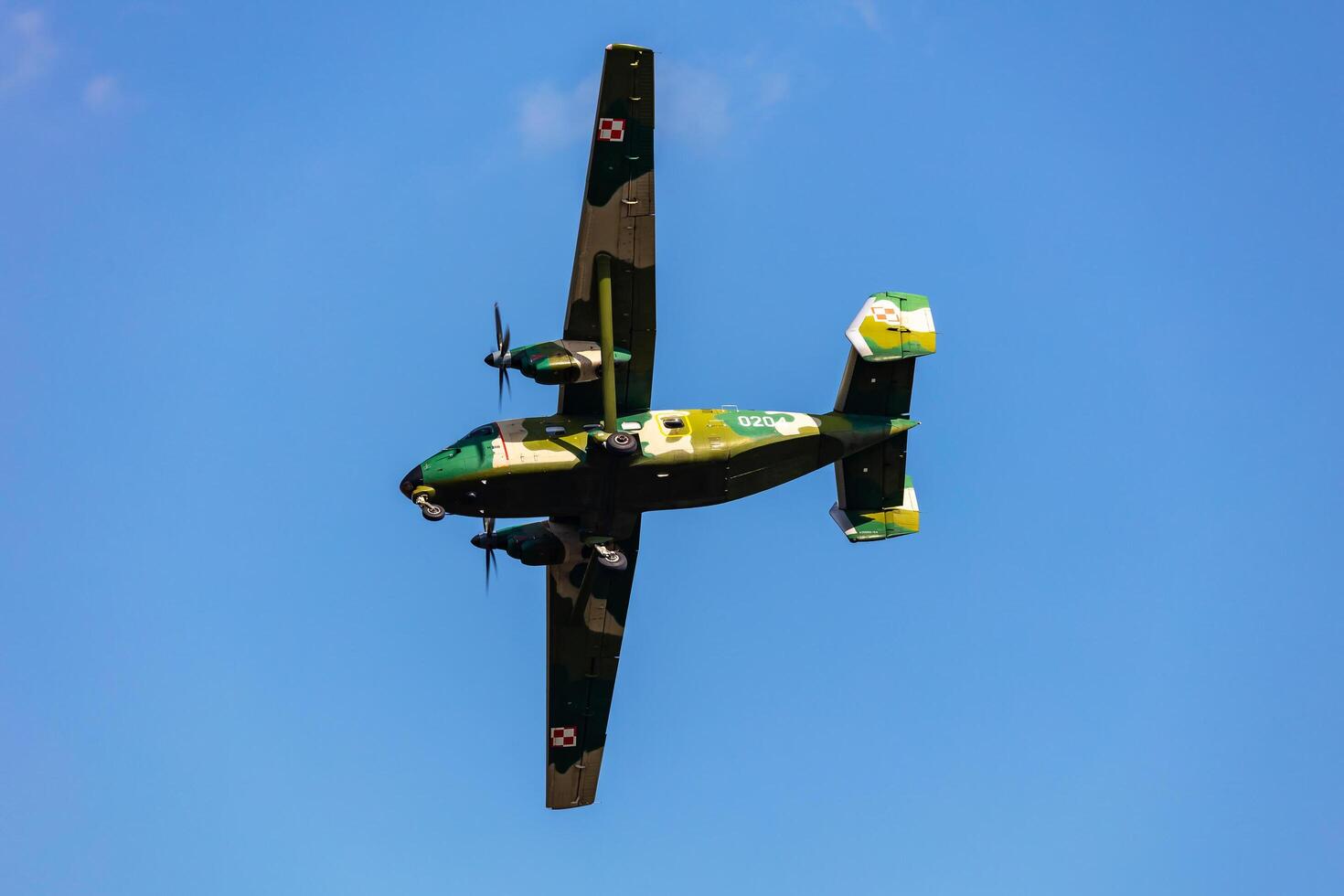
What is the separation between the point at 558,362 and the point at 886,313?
927 centimetres

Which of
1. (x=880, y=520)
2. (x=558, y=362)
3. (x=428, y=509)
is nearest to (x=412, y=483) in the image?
(x=428, y=509)

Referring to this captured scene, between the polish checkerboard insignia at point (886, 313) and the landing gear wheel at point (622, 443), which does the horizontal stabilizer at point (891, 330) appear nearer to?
the polish checkerboard insignia at point (886, 313)

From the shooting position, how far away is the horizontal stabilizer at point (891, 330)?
140 ft

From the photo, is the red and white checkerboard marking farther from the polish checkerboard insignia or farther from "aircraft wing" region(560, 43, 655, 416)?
"aircraft wing" region(560, 43, 655, 416)

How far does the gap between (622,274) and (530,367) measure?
10.7ft

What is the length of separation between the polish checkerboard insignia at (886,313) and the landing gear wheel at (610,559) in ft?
29.7

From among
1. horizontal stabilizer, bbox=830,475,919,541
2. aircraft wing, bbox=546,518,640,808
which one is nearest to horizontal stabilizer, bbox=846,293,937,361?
horizontal stabilizer, bbox=830,475,919,541

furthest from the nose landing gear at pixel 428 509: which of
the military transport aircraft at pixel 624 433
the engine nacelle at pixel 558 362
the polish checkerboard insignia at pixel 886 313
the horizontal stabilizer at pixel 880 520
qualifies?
the polish checkerboard insignia at pixel 886 313

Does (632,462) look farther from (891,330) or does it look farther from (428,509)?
(891,330)

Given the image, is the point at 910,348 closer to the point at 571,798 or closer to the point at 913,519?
the point at 913,519

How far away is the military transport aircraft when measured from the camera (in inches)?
1560

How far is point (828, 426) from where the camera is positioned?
4247 cm

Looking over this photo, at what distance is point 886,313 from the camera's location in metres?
43.5

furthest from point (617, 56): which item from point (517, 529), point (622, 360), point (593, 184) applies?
point (517, 529)
